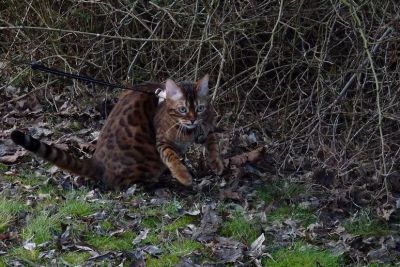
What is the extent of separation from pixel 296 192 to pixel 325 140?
764 millimetres

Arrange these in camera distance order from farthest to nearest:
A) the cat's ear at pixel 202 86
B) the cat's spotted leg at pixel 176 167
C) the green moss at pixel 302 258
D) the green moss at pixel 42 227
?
the cat's ear at pixel 202 86, the cat's spotted leg at pixel 176 167, the green moss at pixel 42 227, the green moss at pixel 302 258

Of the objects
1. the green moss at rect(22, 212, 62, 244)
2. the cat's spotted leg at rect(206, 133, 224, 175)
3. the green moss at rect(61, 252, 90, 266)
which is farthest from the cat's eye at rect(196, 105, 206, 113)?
the green moss at rect(61, 252, 90, 266)

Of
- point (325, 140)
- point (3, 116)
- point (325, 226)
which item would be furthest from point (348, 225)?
point (3, 116)

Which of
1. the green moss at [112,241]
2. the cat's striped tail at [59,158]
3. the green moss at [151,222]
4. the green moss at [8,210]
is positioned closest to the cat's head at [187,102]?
the cat's striped tail at [59,158]

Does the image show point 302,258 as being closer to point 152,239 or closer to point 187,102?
point 152,239

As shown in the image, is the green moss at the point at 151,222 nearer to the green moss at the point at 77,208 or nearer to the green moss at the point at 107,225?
the green moss at the point at 107,225

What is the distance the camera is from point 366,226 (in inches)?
224

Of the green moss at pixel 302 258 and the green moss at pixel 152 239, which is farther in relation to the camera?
the green moss at pixel 152 239

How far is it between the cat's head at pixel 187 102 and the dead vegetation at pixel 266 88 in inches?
15.2

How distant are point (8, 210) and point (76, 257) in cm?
87

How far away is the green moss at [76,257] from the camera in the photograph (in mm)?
4918

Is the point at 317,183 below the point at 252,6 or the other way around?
below

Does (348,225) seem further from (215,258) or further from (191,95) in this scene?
(191,95)

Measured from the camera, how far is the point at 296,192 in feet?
20.9
